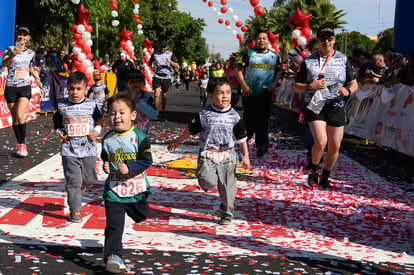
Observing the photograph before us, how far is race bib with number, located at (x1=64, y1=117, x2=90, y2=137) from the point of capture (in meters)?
6.20

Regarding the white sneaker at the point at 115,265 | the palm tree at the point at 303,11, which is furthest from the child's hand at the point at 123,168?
the palm tree at the point at 303,11

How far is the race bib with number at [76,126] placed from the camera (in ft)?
20.3

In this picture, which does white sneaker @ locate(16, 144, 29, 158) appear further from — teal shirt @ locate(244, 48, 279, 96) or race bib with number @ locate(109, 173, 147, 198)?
race bib with number @ locate(109, 173, 147, 198)

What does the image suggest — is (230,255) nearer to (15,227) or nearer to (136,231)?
(136,231)

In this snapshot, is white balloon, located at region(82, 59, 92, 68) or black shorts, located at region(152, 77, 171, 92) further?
white balloon, located at region(82, 59, 92, 68)

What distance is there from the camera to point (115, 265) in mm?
4379

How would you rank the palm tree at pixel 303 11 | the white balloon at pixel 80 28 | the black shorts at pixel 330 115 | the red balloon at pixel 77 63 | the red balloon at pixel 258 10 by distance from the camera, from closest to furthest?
the black shorts at pixel 330 115 < the red balloon at pixel 258 10 < the white balloon at pixel 80 28 < the red balloon at pixel 77 63 < the palm tree at pixel 303 11

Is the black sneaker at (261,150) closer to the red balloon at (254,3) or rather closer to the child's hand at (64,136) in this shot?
the red balloon at (254,3)

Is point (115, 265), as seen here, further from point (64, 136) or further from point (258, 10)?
point (258, 10)

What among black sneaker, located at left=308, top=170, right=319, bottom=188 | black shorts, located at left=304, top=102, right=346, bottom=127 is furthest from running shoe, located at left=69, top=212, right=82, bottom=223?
black sneaker, located at left=308, top=170, right=319, bottom=188

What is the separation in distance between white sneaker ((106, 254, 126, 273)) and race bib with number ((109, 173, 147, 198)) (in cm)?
48

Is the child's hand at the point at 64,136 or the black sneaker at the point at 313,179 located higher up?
the child's hand at the point at 64,136

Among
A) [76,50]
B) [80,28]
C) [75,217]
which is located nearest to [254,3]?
[80,28]

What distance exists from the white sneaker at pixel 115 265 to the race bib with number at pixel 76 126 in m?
2.07
